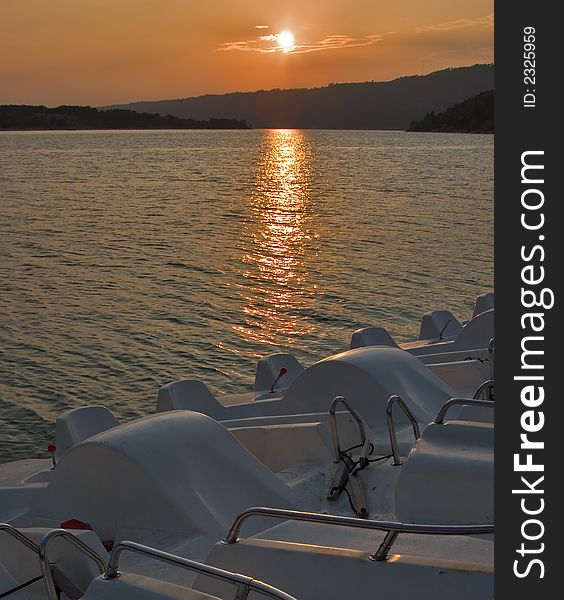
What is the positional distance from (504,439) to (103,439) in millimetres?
4804

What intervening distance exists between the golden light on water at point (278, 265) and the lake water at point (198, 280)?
8cm

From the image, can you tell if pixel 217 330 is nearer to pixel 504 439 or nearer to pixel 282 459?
pixel 282 459

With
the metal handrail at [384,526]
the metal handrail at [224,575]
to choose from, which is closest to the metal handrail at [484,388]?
the metal handrail at [384,526]

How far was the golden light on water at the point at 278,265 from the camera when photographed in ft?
77.1

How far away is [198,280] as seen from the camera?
29797 millimetres

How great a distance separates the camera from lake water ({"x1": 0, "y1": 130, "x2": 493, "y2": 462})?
18.9 metres

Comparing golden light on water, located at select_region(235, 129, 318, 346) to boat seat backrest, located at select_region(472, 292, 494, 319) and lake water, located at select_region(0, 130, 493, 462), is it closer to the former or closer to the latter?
lake water, located at select_region(0, 130, 493, 462)

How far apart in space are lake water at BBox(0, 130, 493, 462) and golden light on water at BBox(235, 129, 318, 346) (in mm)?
80

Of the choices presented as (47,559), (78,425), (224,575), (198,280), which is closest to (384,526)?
(224,575)

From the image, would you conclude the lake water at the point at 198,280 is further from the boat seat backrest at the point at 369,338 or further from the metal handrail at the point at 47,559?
the metal handrail at the point at 47,559

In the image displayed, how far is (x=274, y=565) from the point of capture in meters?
5.09

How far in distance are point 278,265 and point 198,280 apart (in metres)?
4.59

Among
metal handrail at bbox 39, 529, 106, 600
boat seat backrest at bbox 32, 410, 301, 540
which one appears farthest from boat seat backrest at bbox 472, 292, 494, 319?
metal handrail at bbox 39, 529, 106, 600

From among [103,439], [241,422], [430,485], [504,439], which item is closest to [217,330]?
[241,422]
